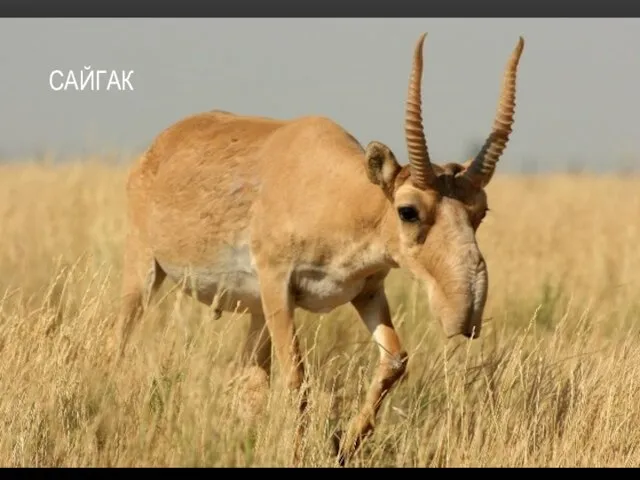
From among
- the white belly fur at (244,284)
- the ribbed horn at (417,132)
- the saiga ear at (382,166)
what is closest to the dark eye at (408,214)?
the ribbed horn at (417,132)

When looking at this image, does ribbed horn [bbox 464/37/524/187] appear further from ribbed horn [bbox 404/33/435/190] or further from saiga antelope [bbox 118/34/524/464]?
ribbed horn [bbox 404/33/435/190]

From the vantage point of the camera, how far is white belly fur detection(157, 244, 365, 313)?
7.47 metres

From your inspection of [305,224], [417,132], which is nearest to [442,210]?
[417,132]

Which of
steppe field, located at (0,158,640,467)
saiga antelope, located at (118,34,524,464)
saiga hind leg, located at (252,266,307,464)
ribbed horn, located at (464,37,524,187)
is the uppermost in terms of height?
ribbed horn, located at (464,37,524,187)

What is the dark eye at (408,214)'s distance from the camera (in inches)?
266

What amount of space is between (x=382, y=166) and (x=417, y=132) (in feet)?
1.43

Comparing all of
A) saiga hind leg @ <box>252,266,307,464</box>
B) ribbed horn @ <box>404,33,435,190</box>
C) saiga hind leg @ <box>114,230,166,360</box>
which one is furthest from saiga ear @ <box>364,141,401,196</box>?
saiga hind leg @ <box>114,230,166,360</box>

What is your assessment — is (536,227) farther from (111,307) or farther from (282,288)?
(282,288)

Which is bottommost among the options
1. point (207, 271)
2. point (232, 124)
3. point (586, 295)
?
point (586, 295)

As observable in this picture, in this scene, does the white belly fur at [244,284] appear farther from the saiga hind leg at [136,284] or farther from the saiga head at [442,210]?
the saiga head at [442,210]

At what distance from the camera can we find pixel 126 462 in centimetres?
626

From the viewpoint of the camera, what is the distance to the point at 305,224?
745 centimetres
